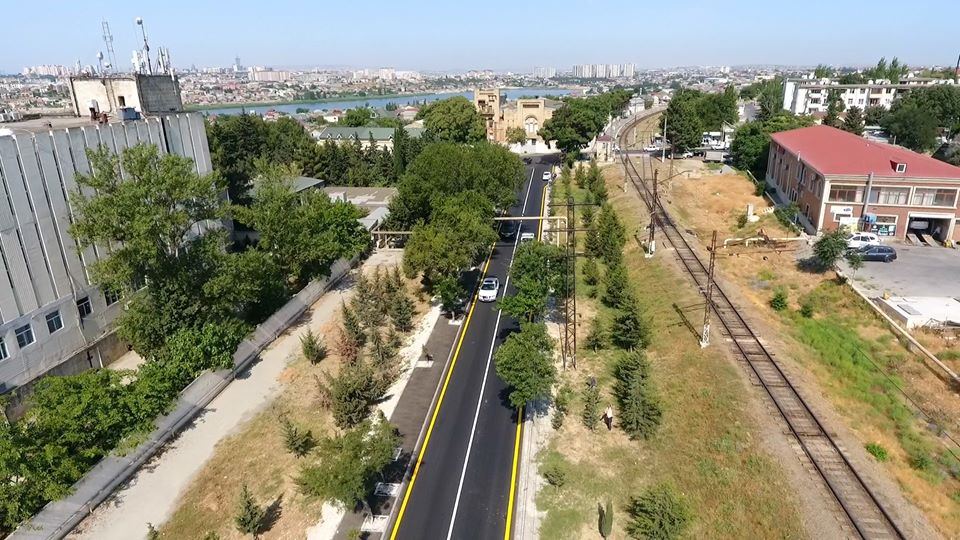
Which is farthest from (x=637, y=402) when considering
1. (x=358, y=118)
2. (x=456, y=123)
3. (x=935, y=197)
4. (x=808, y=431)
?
(x=358, y=118)

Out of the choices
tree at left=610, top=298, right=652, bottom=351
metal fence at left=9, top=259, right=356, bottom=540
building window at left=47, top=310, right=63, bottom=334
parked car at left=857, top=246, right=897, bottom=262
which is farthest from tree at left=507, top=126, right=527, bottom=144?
building window at left=47, top=310, right=63, bottom=334

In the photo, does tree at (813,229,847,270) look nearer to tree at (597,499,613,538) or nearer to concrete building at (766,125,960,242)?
concrete building at (766,125,960,242)

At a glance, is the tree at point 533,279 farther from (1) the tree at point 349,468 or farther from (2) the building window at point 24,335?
(2) the building window at point 24,335

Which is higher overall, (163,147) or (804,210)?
(163,147)

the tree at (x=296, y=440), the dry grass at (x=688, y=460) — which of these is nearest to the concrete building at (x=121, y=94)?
the tree at (x=296, y=440)

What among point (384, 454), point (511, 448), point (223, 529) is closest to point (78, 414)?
point (223, 529)

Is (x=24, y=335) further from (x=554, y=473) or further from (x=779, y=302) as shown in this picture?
(x=779, y=302)

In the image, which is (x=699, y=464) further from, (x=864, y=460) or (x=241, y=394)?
(x=241, y=394)
